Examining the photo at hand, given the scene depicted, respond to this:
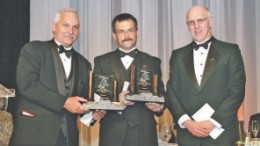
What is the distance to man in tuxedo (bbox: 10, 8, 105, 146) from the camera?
3.98m

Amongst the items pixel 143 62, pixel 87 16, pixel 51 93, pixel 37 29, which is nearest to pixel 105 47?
pixel 87 16

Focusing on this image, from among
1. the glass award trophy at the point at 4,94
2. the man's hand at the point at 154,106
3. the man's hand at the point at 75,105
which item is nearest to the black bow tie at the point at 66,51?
the man's hand at the point at 75,105

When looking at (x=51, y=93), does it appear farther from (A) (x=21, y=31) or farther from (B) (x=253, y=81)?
(B) (x=253, y=81)

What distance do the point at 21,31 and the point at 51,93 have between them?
171 cm

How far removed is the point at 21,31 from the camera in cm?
546

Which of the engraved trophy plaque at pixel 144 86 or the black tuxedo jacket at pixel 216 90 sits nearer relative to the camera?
the black tuxedo jacket at pixel 216 90

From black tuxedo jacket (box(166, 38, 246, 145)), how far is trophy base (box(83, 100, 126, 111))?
17.5 inches

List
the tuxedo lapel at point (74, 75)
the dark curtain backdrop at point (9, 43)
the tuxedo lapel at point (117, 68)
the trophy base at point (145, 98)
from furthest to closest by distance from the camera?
the dark curtain backdrop at point (9, 43), the tuxedo lapel at point (117, 68), the tuxedo lapel at point (74, 75), the trophy base at point (145, 98)

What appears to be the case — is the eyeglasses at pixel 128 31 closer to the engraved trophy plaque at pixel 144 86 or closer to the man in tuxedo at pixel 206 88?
the engraved trophy plaque at pixel 144 86

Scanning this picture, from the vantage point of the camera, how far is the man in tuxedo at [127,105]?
13.7ft

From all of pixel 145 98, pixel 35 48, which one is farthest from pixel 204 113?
pixel 35 48

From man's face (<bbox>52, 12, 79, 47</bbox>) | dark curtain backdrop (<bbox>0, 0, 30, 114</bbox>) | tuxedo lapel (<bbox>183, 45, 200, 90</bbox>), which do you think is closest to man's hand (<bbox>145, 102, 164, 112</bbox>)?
tuxedo lapel (<bbox>183, 45, 200, 90</bbox>)

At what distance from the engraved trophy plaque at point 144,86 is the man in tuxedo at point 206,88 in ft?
0.40

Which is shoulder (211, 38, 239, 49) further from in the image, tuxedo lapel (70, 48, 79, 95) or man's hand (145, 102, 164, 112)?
tuxedo lapel (70, 48, 79, 95)
